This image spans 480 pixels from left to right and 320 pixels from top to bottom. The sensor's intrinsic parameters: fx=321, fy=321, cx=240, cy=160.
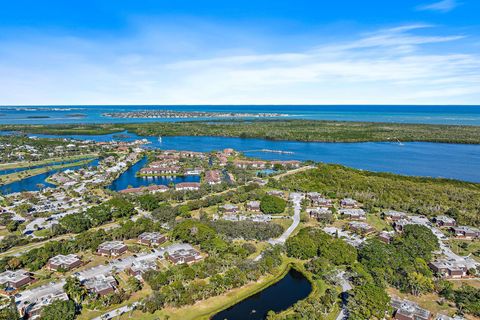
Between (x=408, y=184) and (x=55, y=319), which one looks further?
(x=408, y=184)

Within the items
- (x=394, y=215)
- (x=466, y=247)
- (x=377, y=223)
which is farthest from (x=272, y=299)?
(x=394, y=215)

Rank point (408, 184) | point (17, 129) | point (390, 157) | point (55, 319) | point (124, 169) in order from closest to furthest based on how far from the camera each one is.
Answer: point (55, 319) < point (408, 184) < point (124, 169) < point (390, 157) < point (17, 129)

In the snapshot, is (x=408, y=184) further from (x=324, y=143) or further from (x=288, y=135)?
(x=288, y=135)

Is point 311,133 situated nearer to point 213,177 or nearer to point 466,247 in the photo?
point 213,177

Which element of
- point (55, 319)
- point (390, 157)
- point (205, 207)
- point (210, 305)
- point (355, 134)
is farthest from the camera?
point (355, 134)

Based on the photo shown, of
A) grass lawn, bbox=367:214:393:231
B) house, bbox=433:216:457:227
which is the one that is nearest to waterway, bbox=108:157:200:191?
grass lawn, bbox=367:214:393:231

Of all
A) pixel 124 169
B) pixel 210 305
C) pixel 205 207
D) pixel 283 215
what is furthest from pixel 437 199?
pixel 124 169

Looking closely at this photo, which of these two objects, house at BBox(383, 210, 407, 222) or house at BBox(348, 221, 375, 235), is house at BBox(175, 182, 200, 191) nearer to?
house at BBox(348, 221, 375, 235)

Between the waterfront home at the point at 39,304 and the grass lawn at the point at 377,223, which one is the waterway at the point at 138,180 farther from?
the grass lawn at the point at 377,223
